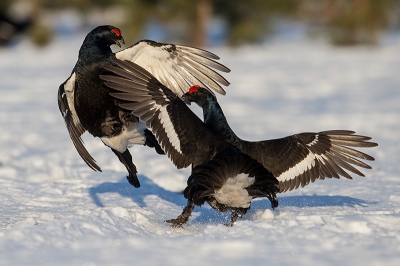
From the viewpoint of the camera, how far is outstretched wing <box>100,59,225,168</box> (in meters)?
4.19

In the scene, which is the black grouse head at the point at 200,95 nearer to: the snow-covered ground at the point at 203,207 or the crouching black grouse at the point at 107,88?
the crouching black grouse at the point at 107,88

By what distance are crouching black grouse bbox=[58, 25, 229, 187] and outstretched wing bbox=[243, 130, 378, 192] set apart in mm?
737

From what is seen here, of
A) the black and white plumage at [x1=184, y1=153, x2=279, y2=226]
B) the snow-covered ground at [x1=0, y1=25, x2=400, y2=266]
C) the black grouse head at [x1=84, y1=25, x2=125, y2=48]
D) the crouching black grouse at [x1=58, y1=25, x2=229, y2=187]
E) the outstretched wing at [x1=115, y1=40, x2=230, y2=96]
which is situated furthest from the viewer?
the outstretched wing at [x1=115, y1=40, x2=230, y2=96]

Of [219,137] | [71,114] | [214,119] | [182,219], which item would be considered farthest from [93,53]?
[182,219]

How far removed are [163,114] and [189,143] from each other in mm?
267

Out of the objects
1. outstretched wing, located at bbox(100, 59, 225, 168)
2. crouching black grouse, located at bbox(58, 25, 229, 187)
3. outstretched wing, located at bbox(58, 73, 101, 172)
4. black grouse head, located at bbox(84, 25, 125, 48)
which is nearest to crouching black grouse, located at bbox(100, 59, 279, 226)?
outstretched wing, located at bbox(100, 59, 225, 168)

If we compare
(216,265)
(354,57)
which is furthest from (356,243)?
(354,57)

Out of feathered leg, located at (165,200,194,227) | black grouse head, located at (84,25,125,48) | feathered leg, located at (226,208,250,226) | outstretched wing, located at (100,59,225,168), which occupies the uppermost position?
black grouse head, located at (84,25,125,48)

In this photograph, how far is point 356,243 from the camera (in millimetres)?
3449

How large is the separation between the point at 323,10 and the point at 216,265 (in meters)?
31.0

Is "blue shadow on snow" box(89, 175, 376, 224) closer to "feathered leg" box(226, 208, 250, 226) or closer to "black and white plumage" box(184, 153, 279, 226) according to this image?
"feathered leg" box(226, 208, 250, 226)

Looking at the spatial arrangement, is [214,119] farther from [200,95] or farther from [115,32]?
[115,32]

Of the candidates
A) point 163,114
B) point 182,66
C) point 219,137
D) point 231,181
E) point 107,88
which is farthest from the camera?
point 182,66

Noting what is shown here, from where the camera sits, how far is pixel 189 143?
4238mm
